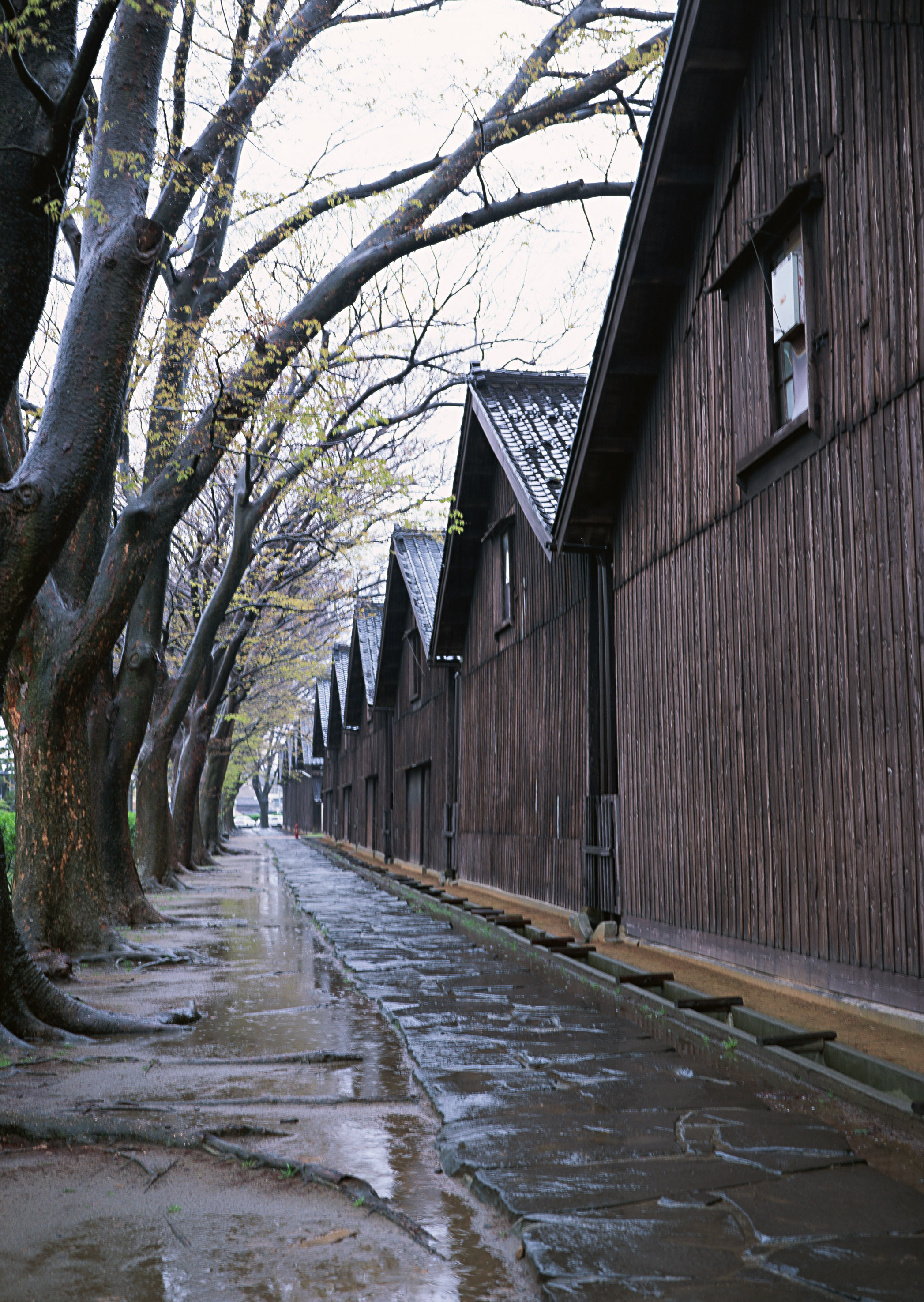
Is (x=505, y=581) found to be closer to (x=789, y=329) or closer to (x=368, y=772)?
(x=789, y=329)

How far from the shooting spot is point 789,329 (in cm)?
893

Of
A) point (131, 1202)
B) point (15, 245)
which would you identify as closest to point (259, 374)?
point (15, 245)

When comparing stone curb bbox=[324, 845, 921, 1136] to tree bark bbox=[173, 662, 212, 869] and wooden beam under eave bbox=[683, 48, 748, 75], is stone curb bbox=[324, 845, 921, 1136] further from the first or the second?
tree bark bbox=[173, 662, 212, 869]

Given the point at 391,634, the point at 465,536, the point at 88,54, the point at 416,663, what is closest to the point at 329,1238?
the point at 88,54

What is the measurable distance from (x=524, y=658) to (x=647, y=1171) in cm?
1373

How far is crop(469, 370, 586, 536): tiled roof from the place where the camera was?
49.5 ft

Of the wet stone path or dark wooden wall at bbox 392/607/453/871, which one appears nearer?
the wet stone path

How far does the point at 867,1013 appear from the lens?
23.9ft

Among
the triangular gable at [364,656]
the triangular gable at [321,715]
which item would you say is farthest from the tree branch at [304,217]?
the triangular gable at [321,715]

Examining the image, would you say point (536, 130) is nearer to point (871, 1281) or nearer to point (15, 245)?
point (15, 245)

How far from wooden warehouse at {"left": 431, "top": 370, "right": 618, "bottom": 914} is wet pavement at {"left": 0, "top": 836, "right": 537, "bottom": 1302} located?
23.1ft

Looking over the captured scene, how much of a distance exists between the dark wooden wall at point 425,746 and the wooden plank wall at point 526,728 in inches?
92.6

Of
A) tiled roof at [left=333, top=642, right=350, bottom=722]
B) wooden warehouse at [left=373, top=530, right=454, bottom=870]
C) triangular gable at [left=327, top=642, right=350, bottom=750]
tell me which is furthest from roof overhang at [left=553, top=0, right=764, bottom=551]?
tiled roof at [left=333, top=642, right=350, bottom=722]

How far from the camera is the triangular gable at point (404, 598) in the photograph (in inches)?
1028
